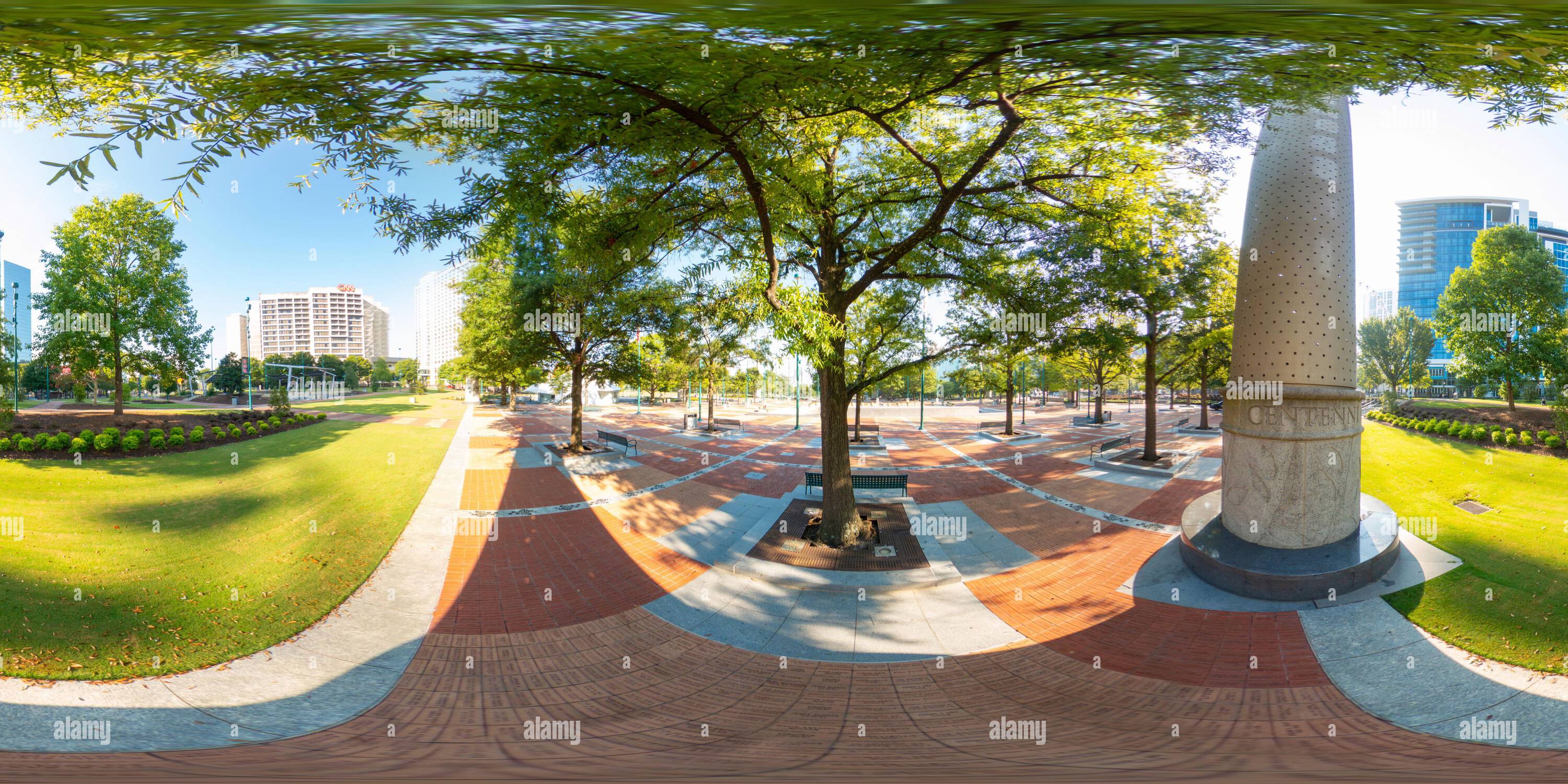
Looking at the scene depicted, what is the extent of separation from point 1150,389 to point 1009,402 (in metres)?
6.85

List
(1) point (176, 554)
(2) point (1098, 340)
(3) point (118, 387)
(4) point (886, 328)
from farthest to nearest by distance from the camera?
(2) point (1098, 340)
(4) point (886, 328)
(3) point (118, 387)
(1) point (176, 554)

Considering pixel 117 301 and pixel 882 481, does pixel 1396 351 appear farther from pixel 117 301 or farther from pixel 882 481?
pixel 117 301

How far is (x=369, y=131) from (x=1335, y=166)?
7154 mm

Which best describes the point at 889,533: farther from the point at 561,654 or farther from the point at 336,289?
the point at 336,289

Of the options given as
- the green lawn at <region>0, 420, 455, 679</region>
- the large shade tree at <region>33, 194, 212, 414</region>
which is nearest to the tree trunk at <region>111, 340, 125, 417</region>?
the large shade tree at <region>33, 194, 212, 414</region>

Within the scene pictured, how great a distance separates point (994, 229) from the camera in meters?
4.68

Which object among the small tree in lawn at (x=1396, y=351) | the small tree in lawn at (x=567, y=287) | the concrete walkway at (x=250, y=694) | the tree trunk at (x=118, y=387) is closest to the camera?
the concrete walkway at (x=250, y=694)

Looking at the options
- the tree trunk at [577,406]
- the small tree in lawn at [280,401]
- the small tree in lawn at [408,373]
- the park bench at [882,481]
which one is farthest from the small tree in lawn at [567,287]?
the park bench at [882,481]

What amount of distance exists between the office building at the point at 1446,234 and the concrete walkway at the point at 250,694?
313 inches

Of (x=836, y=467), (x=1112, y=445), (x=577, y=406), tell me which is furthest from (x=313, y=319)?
(x=1112, y=445)

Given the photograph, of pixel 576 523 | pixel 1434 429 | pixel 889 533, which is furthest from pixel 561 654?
pixel 1434 429

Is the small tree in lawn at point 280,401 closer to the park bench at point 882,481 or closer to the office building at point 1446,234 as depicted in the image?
the park bench at point 882,481

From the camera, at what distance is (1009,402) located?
1822 cm

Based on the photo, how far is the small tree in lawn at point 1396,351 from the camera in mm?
5203
